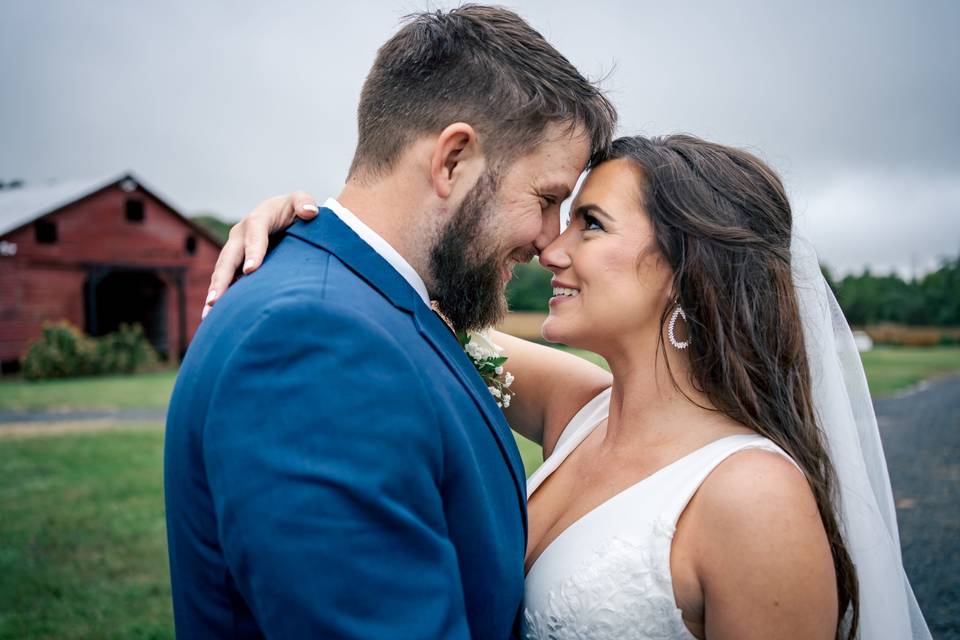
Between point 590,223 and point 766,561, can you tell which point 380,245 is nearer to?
point 590,223

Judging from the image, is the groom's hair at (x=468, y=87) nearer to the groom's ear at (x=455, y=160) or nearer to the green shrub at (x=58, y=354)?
the groom's ear at (x=455, y=160)

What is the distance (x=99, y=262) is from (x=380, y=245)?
29985 millimetres

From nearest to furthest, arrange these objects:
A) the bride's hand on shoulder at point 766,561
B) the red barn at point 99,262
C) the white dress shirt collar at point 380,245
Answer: the white dress shirt collar at point 380,245
the bride's hand on shoulder at point 766,561
the red barn at point 99,262

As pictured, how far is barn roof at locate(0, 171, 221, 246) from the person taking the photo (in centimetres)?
2652

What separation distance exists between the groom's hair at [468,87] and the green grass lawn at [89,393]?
17.0m

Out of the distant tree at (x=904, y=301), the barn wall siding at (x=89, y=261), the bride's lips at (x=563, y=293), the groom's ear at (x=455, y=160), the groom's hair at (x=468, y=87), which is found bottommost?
the distant tree at (x=904, y=301)

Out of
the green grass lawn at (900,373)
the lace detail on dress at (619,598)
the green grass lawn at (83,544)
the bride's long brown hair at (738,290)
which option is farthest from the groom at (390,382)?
the green grass lawn at (900,373)

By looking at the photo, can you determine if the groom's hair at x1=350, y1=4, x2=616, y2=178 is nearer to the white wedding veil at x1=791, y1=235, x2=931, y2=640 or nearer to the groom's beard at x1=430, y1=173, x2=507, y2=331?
the groom's beard at x1=430, y1=173, x2=507, y2=331

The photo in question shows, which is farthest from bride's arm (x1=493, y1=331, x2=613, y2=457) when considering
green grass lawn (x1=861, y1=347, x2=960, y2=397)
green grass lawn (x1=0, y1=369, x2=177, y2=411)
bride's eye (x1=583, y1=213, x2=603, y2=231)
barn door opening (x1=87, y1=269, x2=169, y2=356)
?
barn door opening (x1=87, y1=269, x2=169, y2=356)

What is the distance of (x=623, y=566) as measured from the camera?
272cm

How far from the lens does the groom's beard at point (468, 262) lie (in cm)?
238

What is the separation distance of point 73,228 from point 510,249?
29.6 metres

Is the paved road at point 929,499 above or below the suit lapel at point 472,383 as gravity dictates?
below

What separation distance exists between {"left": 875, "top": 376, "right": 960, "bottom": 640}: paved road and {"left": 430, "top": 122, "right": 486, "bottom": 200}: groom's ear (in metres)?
5.92
